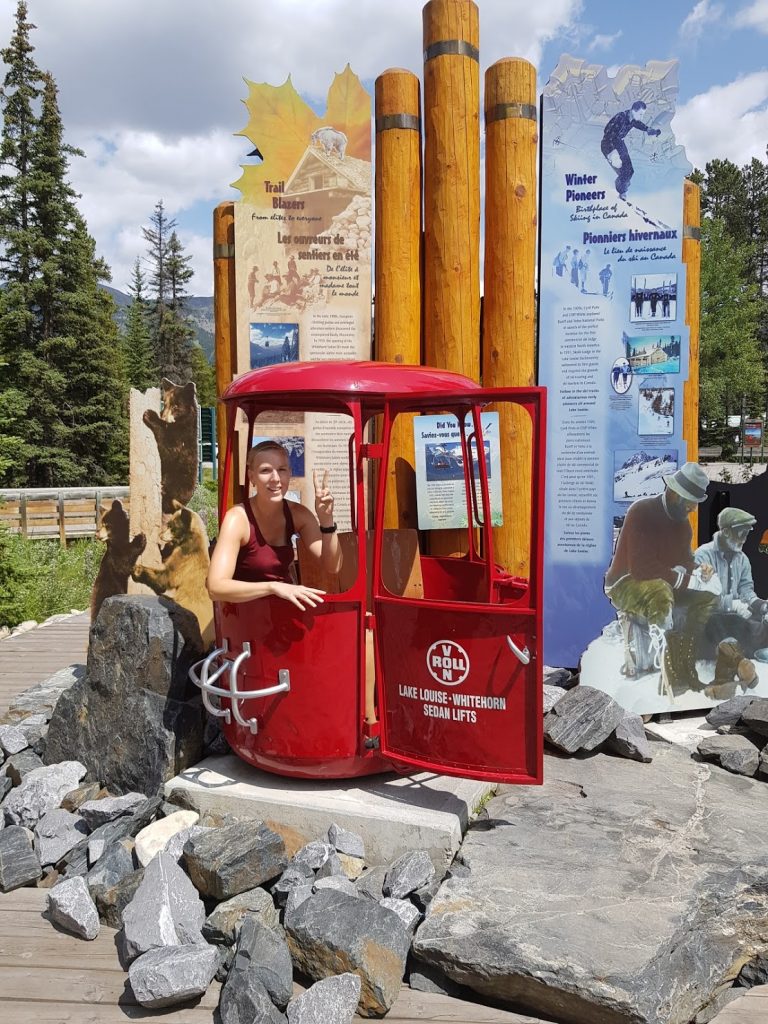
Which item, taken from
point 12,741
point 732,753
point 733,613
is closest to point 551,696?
point 732,753

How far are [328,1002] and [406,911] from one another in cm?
60

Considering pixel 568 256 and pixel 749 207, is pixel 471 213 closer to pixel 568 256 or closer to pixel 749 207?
pixel 568 256

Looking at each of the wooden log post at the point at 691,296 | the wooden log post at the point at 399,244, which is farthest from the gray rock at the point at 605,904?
the wooden log post at the point at 691,296

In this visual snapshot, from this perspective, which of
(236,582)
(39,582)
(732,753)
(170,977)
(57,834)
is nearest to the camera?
(170,977)

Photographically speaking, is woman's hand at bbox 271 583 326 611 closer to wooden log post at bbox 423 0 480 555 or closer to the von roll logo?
the von roll logo

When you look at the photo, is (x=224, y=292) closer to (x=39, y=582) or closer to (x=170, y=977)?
(x=170, y=977)

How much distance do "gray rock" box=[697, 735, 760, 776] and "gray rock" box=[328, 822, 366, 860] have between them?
88.1 inches

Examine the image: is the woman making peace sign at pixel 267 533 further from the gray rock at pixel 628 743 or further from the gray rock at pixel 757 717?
the gray rock at pixel 757 717

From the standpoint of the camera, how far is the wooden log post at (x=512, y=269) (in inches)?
221

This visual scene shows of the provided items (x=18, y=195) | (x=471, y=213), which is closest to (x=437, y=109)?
(x=471, y=213)

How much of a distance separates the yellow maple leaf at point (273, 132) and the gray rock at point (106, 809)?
3.92 meters

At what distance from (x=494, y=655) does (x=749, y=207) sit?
58284 millimetres

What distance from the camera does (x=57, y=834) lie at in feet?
13.2

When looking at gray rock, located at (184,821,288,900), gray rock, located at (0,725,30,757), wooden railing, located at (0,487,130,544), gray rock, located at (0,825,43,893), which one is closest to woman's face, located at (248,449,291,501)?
gray rock, located at (184,821,288,900)
